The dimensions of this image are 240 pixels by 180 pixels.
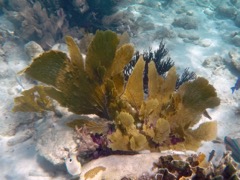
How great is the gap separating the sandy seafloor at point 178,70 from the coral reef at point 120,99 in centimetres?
88

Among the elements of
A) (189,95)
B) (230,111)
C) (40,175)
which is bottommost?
(230,111)

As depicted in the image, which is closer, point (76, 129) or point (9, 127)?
point (76, 129)

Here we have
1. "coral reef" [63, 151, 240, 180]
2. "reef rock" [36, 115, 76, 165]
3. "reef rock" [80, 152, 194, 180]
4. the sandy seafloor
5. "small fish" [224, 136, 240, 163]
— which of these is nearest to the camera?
"coral reef" [63, 151, 240, 180]

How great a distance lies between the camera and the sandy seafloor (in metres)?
3.27

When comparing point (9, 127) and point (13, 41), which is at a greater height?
point (13, 41)

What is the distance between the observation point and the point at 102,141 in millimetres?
2867

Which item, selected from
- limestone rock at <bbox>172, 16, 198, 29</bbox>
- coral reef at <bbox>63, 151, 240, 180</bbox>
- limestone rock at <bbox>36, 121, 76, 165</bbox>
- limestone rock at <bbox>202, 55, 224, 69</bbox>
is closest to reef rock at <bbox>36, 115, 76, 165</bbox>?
limestone rock at <bbox>36, 121, 76, 165</bbox>

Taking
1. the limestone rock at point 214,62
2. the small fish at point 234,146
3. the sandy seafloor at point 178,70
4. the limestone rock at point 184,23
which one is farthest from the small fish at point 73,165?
the limestone rock at point 184,23

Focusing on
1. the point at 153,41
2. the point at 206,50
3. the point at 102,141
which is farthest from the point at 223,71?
the point at 102,141

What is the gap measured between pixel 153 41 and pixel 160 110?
4436mm

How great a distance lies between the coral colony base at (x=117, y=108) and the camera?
8.43ft

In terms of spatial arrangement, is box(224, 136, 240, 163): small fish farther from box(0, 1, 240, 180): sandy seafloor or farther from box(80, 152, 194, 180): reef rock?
box(80, 152, 194, 180): reef rock

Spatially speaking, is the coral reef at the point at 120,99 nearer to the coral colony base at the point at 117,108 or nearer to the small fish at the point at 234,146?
the coral colony base at the point at 117,108

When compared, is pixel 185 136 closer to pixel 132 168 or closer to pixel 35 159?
pixel 132 168
